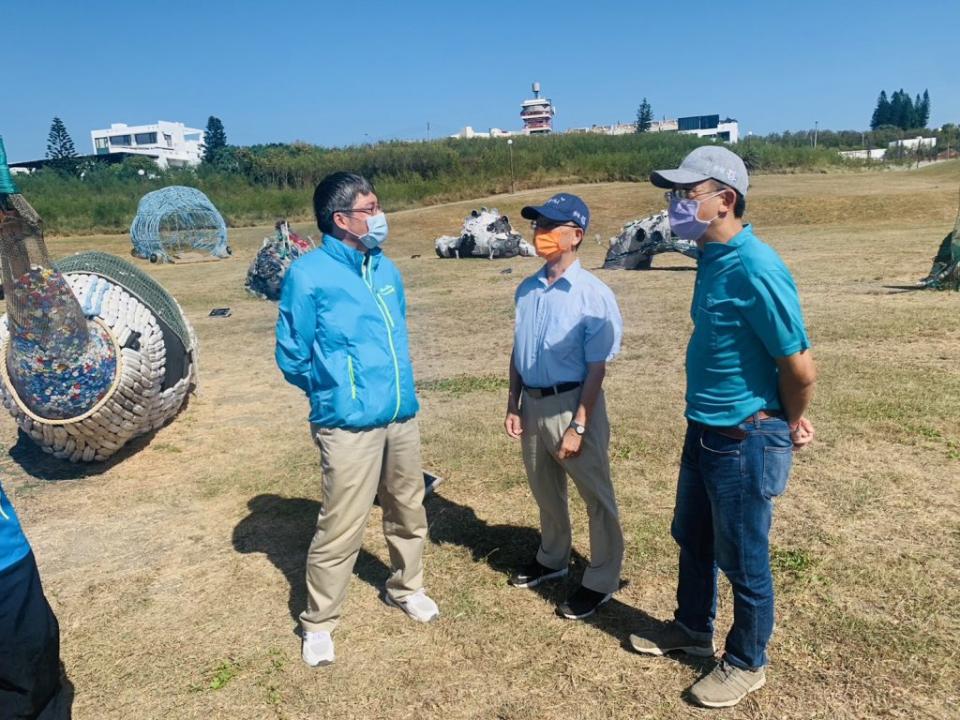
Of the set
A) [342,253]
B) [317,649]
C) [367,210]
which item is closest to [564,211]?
[367,210]

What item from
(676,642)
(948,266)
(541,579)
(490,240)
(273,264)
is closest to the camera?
(676,642)

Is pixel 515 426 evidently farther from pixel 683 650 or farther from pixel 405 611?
Result: pixel 683 650

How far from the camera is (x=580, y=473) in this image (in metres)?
3.36

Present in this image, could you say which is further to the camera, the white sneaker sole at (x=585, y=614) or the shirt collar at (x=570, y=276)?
the white sneaker sole at (x=585, y=614)

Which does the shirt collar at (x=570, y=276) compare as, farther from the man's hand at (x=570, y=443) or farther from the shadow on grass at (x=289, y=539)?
the shadow on grass at (x=289, y=539)

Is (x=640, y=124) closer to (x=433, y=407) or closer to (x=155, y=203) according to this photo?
(x=155, y=203)

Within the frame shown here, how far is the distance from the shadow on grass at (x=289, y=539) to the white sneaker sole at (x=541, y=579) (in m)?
0.76

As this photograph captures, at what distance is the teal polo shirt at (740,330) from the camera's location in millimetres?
2463

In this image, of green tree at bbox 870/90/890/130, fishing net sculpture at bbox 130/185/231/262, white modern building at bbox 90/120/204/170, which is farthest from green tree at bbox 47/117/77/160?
green tree at bbox 870/90/890/130

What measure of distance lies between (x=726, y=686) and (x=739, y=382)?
122cm

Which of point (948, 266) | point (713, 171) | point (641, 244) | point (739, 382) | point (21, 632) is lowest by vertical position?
point (948, 266)

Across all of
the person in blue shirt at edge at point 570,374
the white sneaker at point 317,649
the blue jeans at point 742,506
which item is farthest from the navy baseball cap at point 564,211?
the white sneaker at point 317,649

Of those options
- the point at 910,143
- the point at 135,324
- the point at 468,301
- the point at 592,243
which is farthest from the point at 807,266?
the point at 910,143

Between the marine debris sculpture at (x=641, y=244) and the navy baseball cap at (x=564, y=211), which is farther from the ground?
the navy baseball cap at (x=564, y=211)
